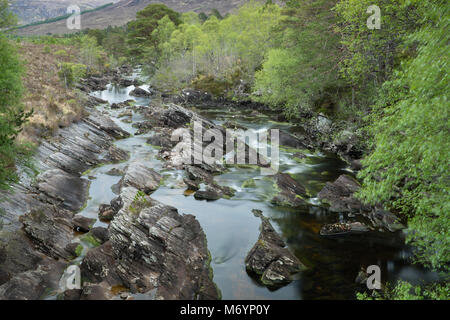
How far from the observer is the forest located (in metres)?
11.6

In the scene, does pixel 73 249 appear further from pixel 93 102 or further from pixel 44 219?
pixel 93 102

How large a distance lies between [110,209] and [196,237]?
7.74 metres

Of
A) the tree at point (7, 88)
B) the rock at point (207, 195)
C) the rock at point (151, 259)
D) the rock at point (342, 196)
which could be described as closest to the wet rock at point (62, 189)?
the rock at point (151, 259)

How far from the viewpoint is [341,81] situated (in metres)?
39.4

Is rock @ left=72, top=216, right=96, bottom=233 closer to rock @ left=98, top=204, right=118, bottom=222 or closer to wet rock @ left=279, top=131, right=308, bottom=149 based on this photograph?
rock @ left=98, top=204, right=118, bottom=222

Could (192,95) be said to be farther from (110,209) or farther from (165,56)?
(110,209)

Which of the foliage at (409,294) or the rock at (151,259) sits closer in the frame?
the foliage at (409,294)

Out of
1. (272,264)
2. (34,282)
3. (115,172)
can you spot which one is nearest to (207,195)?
(272,264)

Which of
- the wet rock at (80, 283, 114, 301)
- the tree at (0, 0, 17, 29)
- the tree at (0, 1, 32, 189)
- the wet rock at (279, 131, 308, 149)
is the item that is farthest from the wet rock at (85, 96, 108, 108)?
the wet rock at (80, 283, 114, 301)

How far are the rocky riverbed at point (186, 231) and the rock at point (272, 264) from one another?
0.07 meters

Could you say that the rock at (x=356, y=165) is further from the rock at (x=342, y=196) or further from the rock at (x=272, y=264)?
the rock at (x=272, y=264)

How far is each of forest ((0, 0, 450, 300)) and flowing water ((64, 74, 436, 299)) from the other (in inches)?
67.5

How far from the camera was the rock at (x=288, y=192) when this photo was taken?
26047 mm
